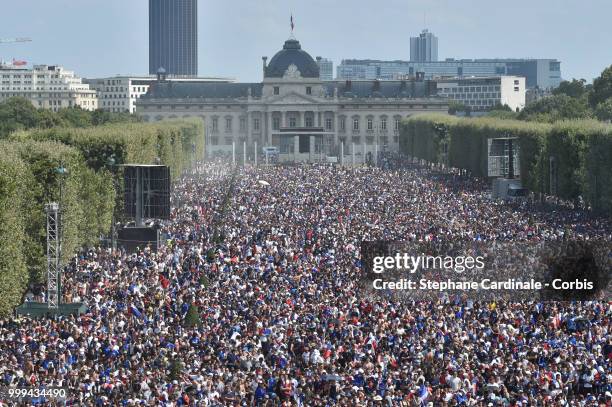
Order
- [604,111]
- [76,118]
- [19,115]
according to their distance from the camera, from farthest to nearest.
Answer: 1. [76,118]
2. [604,111]
3. [19,115]

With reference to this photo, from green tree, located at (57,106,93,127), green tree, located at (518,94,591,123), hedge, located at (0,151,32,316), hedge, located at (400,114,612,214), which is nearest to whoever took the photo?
hedge, located at (0,151,32,316)

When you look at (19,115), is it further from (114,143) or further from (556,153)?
(114,143)

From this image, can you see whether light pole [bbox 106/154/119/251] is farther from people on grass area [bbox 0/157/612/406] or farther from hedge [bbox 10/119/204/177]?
people on grass area [bbox 0/157/612/406]

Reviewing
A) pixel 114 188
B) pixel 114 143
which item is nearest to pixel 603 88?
pixel 114 143

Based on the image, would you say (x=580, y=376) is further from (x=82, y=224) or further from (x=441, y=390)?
(x=82, y=224)

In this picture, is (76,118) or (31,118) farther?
(76,118)

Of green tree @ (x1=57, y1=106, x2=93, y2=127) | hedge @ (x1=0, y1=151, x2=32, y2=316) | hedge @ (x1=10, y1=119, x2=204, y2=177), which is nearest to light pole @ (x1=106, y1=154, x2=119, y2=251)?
hedge @ (x1=10, y1=119, x2=204, y2=177)
